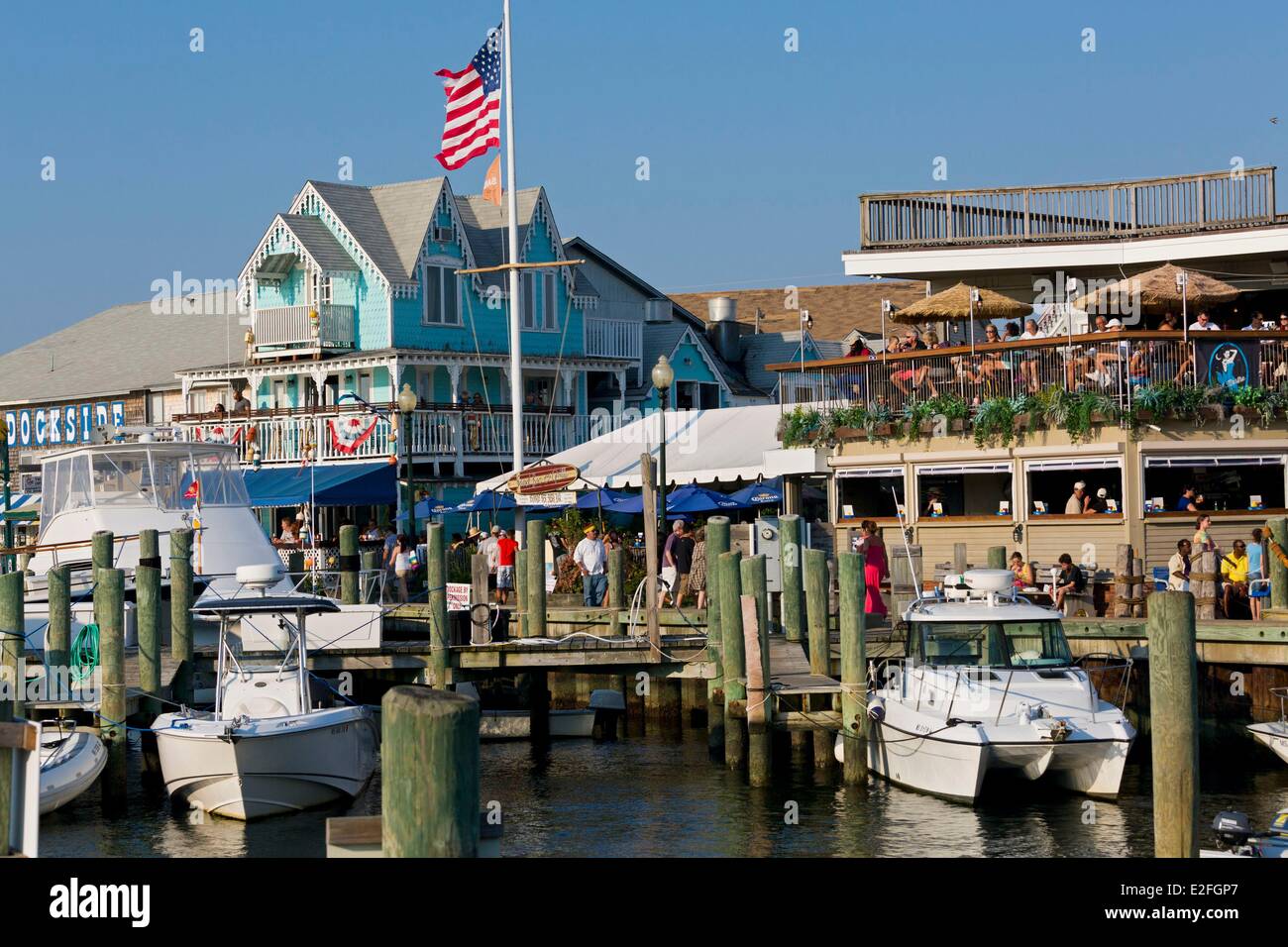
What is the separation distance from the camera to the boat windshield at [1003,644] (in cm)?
2003

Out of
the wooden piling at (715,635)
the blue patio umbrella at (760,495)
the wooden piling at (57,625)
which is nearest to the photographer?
the wooden piling at (715,635)

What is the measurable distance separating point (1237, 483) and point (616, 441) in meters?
14.4

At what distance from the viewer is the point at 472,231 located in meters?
50.9

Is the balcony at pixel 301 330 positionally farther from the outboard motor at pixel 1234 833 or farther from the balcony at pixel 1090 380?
the outboard motor at pixel 1234 833

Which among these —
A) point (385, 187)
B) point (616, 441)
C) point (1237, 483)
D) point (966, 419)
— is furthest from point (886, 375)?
point (385, 187)

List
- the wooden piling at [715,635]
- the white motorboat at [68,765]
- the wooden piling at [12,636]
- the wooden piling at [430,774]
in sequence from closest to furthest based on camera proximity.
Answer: the wooden piling at [430,774], the white motorboat at [68,765], the wooden piling at [12,636], the wooden piling at [715,635]

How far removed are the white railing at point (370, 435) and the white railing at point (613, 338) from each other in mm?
4248

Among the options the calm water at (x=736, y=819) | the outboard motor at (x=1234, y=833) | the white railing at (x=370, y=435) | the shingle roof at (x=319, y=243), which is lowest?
the calm water at (x=736, y=819)

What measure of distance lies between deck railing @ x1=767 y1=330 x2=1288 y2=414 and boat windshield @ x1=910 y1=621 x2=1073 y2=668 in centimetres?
835

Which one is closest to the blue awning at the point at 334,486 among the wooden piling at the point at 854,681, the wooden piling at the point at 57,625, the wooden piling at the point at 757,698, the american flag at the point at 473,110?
the american flag at the point at 473,110

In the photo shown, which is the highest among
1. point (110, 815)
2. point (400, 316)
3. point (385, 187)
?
point (385, 187)

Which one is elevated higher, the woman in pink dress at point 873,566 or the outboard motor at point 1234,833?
the woman in pink dress at point 873,566
